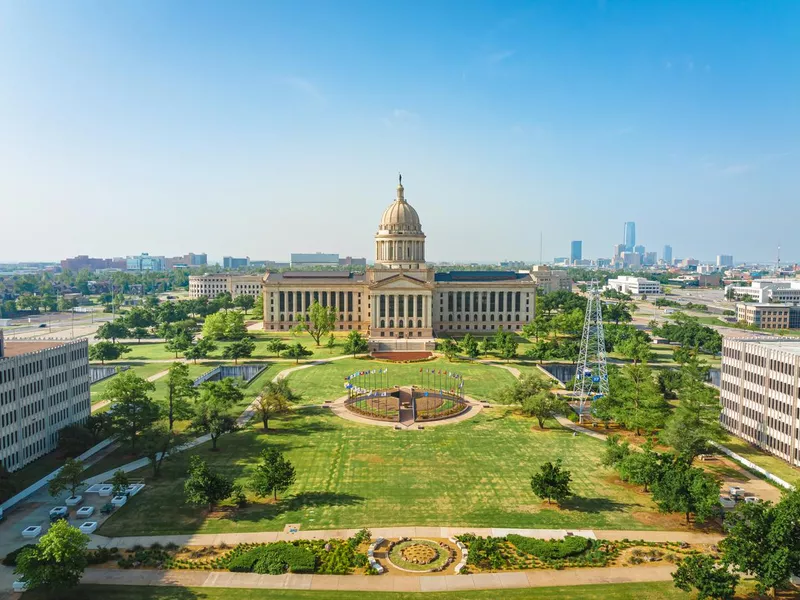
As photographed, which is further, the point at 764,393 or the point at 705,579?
the point at 764,393

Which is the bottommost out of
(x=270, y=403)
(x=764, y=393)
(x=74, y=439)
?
(x=74, y=439)

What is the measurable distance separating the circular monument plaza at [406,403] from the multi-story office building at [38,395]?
32.9 m

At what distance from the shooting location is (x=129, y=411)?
61.3 metres

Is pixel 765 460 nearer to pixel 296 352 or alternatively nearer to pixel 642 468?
pixel 642 468

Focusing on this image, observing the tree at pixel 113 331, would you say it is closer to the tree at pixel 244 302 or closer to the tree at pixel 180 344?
the tree at pixel 180 344

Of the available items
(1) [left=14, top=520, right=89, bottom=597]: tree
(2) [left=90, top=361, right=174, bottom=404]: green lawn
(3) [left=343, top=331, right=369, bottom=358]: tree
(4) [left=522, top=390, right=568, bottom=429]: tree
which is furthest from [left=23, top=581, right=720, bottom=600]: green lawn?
(3) [left=343, top=331, right=369, bottom=358]: tree

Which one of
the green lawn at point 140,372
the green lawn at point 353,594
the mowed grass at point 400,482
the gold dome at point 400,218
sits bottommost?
the green lawn at point 353,594

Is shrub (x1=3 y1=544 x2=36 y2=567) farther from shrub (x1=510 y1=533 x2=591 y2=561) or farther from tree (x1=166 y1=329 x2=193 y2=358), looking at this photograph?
tree (x1=166 y1=329 x2=193 y2=358)

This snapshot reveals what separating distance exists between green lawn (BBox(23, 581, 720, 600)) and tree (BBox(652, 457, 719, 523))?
9055mm

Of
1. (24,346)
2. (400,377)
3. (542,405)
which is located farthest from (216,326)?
(542,405)

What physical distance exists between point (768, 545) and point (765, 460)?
28692 millimetres

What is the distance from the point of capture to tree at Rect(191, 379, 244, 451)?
6150 centimetres

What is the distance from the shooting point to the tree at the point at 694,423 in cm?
5478

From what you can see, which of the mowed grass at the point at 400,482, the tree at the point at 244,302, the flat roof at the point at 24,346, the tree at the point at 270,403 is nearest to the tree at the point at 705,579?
the mowed grass at the point at 400,482
